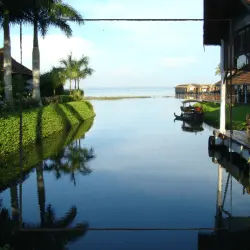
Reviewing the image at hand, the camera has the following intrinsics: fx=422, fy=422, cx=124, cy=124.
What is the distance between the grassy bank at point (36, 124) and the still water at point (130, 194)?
6.54 ft

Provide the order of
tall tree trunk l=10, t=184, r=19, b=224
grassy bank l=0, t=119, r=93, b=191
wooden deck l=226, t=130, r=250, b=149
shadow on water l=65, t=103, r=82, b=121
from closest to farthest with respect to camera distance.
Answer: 1. tall tree trunk l=10, t=184, r=19, b=224
2. grassy bank l=0, t=119, r=93, b=191
3. wooden deck l=226, t=130, r=250, b=149
4. shadow on water l=65, t=103, r=82, b=121

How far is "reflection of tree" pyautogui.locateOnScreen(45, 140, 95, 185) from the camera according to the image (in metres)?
17.3

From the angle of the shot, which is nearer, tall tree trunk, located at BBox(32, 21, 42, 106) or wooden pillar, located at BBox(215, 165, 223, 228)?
wooden pillar, located at BBox(215, 165, 223, 228)

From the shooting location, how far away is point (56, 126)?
103ft

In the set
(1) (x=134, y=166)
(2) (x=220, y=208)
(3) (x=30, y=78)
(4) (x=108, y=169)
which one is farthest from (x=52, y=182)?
(3) (x=30, y=78)

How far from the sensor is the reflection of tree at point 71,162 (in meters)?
17.3

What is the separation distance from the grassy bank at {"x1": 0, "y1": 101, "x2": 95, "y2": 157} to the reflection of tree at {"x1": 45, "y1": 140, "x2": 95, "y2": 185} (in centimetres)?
212

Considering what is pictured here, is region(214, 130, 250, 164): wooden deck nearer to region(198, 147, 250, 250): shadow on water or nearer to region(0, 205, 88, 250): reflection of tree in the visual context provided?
region(198, 147, 250, 250): shadow on water

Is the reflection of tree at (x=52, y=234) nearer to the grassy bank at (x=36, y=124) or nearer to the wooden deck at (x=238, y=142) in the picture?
the wooden deck at (x=238, y=142)

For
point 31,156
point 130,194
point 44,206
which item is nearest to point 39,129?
point 31,156

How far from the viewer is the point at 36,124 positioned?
2562cm

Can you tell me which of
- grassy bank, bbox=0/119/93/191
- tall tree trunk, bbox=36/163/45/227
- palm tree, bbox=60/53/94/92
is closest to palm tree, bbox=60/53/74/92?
palm tree, bbox=60/53/94/92

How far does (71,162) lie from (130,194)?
6439 mm

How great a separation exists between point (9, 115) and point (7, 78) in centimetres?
774
